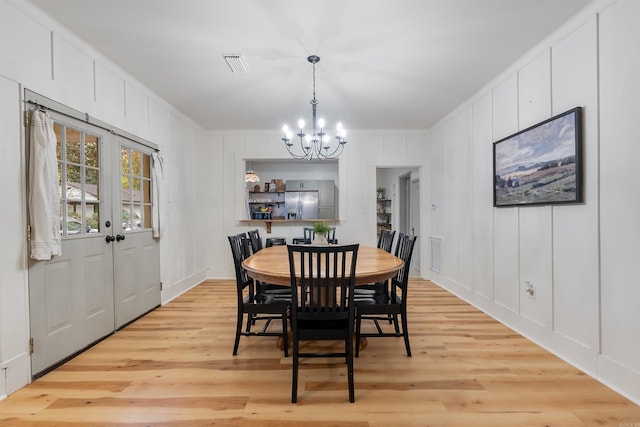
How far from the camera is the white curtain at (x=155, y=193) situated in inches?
142

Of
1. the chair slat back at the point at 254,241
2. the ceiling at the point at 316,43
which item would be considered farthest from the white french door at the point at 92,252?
the chair slat back at the point at 254,241

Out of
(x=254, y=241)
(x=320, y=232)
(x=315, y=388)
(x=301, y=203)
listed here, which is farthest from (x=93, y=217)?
(x=301, y=203)

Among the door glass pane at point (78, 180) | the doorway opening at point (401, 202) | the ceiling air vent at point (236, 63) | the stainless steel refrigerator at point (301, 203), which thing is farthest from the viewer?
the stainless steel refrigerator at point (301, 203)

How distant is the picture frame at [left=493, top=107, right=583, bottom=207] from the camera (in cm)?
225

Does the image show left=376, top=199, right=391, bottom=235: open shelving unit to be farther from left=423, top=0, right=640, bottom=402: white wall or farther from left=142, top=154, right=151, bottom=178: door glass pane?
left=142, top=154, right=151, bottom=178: door glass pane

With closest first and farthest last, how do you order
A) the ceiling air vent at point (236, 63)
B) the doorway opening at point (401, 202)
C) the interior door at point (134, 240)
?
the ceiling air vent at point (236, 63)
the interior door at point (134, 240)
the doorway opening at point (401, 202)

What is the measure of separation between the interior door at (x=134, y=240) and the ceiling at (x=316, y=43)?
0.91m

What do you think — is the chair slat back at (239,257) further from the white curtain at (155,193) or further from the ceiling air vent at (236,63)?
the ceiling air vent at (236,63)

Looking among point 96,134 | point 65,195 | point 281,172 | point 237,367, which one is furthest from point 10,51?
point 281,172

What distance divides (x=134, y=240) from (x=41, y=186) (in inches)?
50.1

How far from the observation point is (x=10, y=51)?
6.40ft

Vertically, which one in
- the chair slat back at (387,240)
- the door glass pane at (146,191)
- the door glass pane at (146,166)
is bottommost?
the chair slat back at (387,240)

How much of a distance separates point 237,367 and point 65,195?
6.36 ft

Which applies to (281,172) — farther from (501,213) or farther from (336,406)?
(336,406)
